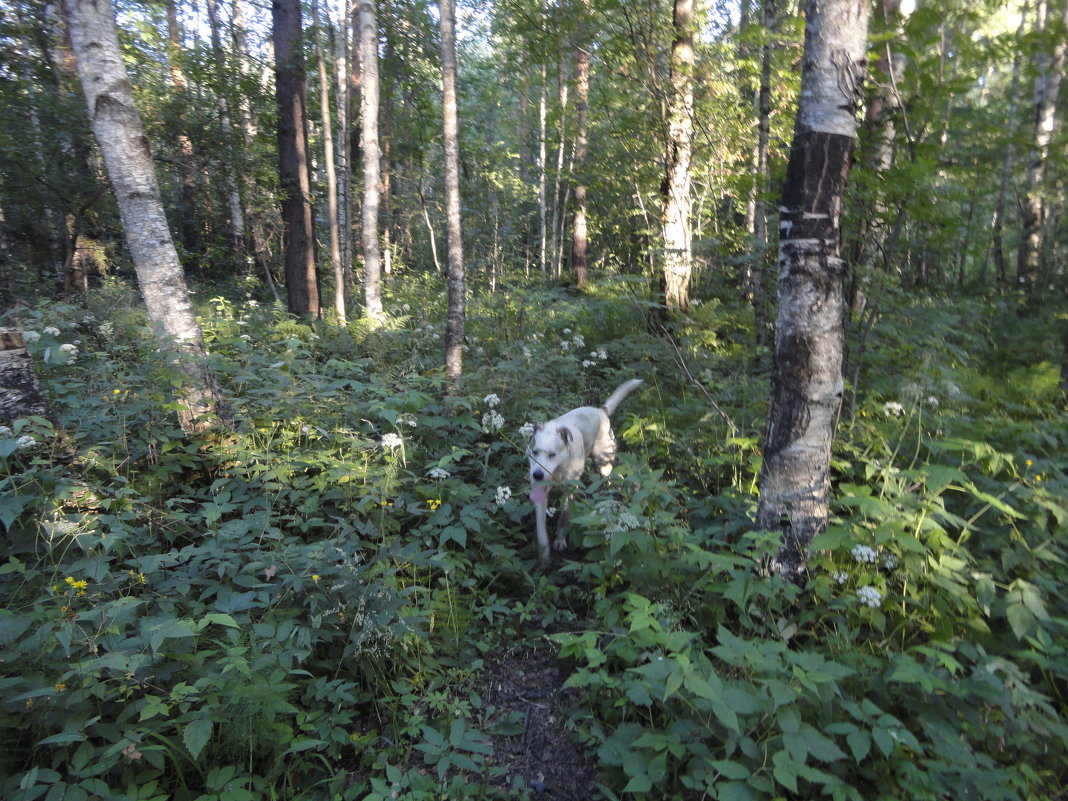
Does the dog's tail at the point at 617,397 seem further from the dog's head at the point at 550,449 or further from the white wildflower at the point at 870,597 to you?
the white wildflower at the point at 870,597

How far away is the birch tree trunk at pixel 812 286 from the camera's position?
9.99 feet

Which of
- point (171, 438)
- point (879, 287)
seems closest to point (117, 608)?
point (171, 438)

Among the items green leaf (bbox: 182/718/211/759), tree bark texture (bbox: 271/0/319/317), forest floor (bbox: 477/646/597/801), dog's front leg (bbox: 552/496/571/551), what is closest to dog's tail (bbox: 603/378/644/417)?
dog's front leg (bbox: 552/496/571/551)

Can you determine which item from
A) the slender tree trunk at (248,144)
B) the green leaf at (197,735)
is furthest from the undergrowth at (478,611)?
the slender tree trunk at (248,144)

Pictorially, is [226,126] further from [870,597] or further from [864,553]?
[870,597]

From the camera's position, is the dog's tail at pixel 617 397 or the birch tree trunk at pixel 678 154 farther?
the birch tree trunk at pixel 678 154

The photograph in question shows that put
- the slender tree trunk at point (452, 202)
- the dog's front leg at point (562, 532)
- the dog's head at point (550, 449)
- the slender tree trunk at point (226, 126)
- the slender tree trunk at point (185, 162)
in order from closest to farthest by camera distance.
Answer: the dog's head at point (550, 449)
the dog's front leg at point (562, 532)
the slender tree trunk at point (452, 202)
the slender tree trunk at point (226, 126)
the slender tree trunk at point (185, 162)

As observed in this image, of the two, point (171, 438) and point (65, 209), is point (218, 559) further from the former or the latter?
point (65, 209)

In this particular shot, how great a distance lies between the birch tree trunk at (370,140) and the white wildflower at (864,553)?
8301mm

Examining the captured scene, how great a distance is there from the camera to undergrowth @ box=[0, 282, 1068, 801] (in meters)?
2.11

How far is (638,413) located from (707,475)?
154cm

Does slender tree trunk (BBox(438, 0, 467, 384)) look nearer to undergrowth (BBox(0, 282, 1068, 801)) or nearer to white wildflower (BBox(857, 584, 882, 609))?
undergrowth (BBox(0, 282, 1068, 801))

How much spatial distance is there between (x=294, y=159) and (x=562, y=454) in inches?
381

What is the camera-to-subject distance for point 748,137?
9.12 meters
